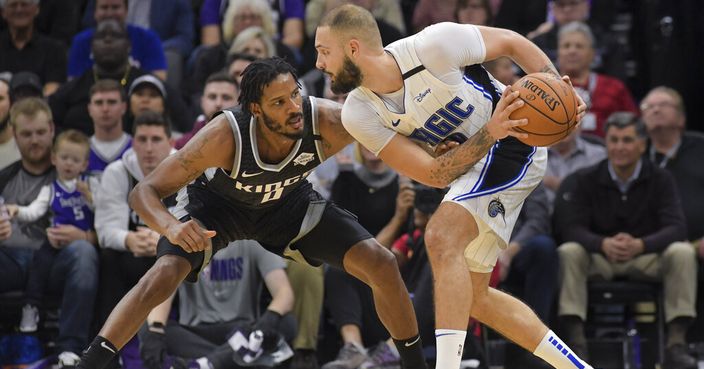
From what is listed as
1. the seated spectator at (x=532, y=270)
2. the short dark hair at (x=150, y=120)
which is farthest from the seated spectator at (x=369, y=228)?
the short dark hair at (x=150, y=120)

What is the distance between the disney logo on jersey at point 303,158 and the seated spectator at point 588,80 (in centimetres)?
384

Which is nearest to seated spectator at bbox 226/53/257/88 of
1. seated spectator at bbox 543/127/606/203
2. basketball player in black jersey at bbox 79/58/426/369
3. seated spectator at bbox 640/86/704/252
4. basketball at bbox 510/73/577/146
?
seated spectator at bbox 543/127/606/203

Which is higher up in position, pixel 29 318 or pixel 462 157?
pixel 462 157

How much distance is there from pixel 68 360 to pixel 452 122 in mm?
3170

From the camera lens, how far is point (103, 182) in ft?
26.0

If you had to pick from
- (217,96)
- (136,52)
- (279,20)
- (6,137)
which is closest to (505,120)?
(217,96)

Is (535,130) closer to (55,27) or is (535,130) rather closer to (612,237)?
(612,237)

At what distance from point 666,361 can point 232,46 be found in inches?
164

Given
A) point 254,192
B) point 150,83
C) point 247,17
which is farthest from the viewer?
point 247,17

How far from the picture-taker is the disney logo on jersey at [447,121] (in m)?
5.38

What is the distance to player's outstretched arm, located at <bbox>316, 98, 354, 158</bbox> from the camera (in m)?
5.91

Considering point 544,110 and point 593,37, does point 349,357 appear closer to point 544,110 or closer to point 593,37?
point 544,110

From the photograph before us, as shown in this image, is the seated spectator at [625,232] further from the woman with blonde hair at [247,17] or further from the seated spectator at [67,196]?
the seated spectator at [67,196]

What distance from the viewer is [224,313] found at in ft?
25.3
